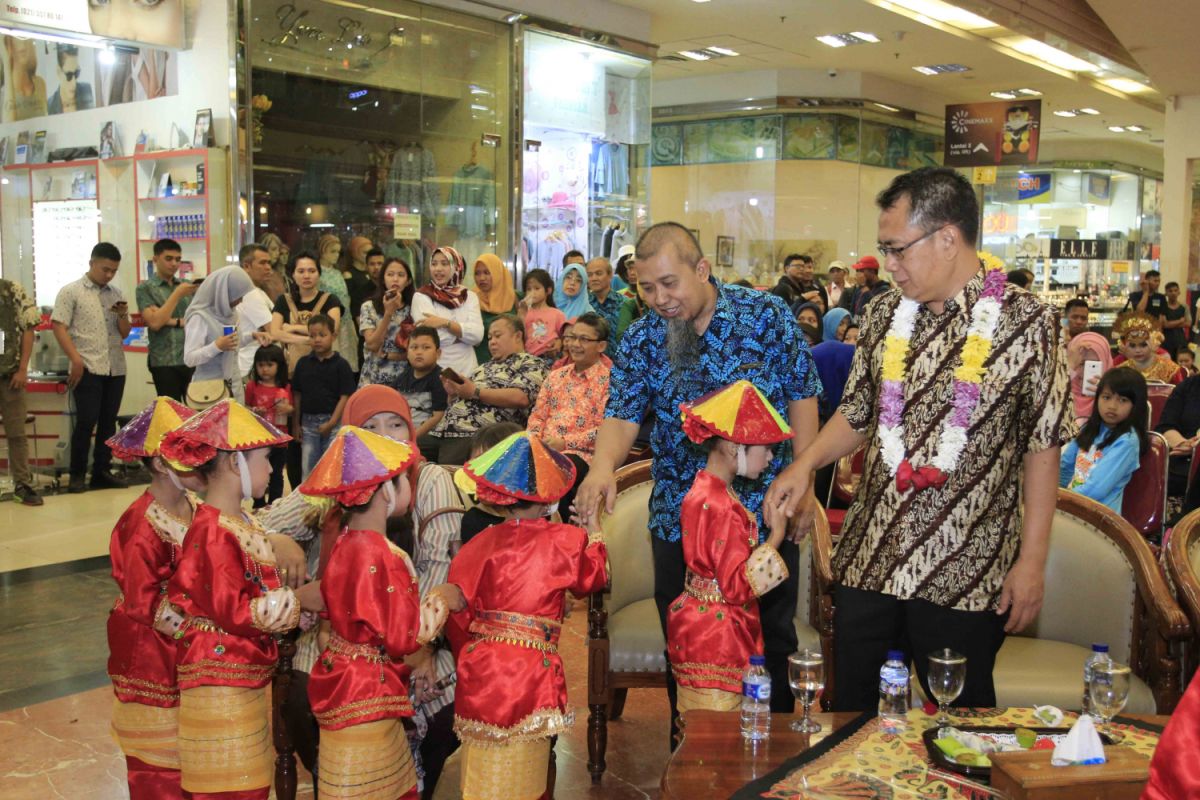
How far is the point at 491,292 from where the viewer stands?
7.76m

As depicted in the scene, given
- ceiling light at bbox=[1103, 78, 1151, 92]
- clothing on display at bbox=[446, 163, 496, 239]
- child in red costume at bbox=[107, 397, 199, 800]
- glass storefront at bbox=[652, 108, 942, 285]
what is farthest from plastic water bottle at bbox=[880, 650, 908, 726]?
ceiling light at bbox=[1103, 78, 1151, 92]

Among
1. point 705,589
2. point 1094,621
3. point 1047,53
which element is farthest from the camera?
point 1047,53

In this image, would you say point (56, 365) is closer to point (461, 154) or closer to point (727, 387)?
point (461, 154)

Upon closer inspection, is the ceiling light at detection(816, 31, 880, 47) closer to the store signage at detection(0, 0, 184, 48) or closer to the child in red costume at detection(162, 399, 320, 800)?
the store signage at detection(0, 0, 184, 48)

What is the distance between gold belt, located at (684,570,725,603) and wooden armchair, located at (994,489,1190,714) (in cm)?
98

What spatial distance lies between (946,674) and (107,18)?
7489mm

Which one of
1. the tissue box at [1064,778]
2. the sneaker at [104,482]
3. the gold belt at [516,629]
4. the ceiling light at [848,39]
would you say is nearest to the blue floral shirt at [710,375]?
the gold belt at [516,629]

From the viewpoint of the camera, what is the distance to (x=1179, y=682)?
10.4 feet

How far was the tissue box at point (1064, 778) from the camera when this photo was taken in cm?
176

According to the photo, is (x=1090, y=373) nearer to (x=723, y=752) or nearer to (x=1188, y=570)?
(x=1188, y=570)

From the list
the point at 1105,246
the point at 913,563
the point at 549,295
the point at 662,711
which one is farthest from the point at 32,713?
the point at 1105,246

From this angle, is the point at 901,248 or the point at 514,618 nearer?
the point at 901,248

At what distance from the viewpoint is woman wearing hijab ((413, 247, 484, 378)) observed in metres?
7.06

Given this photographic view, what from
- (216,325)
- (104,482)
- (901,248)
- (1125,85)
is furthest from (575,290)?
(1125,85)
